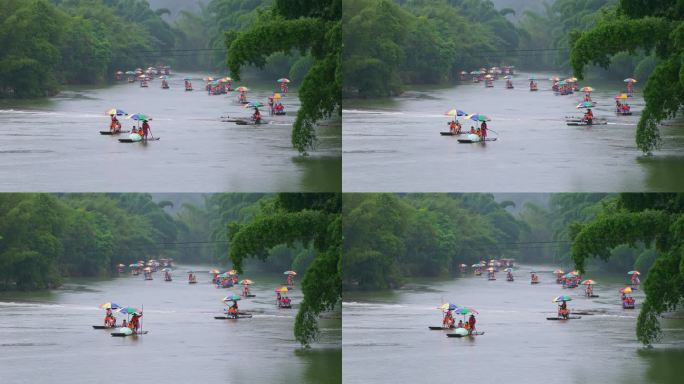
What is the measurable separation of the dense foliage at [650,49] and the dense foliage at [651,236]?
0.86 m

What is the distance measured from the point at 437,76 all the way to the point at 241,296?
4.13 metres

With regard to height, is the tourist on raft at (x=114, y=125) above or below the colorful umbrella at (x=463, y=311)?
above

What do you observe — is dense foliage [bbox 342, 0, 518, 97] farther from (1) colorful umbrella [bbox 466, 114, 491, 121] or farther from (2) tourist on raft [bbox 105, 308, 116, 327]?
(2) tourist on raft [bbox 105, 308, 116, 327]

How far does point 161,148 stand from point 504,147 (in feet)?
15.3

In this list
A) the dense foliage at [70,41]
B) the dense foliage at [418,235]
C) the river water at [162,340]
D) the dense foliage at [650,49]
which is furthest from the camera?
the dense foliage at [70,41]

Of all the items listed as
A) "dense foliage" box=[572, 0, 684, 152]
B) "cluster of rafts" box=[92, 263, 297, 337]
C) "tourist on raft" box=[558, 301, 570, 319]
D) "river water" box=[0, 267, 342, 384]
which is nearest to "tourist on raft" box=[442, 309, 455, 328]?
"tourist on raft" box=[558, 301, 570, 319]

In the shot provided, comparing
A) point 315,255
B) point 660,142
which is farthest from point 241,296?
point 660,142

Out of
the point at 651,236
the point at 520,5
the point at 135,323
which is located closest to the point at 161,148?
the point at 135,323

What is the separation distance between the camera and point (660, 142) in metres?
27.4

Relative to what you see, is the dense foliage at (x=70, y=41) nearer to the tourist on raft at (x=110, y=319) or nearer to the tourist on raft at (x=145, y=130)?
the tourist on raft at (x=145, y=130)

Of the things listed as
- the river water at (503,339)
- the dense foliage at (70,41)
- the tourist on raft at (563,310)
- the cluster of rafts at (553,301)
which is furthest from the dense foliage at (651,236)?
the dense foliage at (70,41)

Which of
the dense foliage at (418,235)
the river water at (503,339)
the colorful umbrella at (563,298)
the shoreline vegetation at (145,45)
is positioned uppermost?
the shoreline vegetation at (145,45)

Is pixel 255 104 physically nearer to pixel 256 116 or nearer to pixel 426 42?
pixel 256 116

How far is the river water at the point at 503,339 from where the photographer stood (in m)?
27.4
